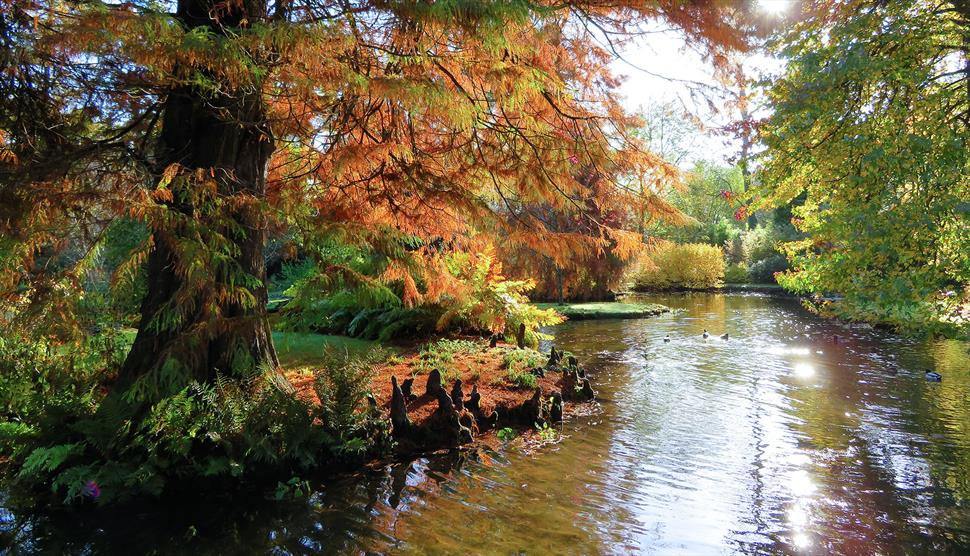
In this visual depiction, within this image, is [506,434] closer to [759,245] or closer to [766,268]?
[766,268]

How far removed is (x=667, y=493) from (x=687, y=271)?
29.6m

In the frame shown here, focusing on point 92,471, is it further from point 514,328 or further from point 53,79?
point 514,328

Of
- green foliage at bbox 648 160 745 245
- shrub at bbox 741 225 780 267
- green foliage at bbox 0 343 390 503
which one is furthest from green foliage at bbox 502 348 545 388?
shrub at bbox 741 225 780 267

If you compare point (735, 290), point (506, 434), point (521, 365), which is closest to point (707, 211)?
point (735, 290)

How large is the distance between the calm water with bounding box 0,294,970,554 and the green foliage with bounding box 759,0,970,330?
192cm

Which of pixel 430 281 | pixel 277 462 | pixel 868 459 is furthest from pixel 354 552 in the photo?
pixel 868 459

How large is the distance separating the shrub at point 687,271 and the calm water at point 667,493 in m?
23.5

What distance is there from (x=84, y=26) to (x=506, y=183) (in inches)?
152

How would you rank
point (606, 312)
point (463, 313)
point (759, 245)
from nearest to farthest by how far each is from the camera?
point (463, 313), point (606, 312), point (759, 245)

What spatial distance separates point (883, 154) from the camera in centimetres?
701

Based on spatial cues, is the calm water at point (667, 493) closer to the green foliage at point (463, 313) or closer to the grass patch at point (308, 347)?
the green foliage at point (463, 313)

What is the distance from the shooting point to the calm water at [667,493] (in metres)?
4.27

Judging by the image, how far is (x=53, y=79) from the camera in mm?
5238

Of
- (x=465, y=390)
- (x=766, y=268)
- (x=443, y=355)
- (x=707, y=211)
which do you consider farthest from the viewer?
(x=707, y=211)
